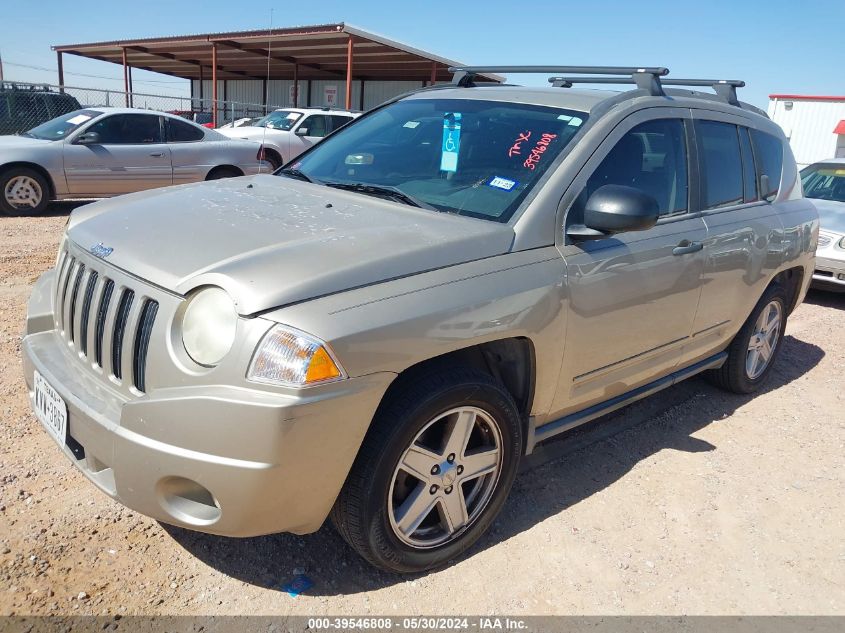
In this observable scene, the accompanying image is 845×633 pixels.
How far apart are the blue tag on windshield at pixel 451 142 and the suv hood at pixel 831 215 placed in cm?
585

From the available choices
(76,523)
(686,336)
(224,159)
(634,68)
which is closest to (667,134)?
(634,68)

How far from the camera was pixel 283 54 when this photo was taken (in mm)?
24547

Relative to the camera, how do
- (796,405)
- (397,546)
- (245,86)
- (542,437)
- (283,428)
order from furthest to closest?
(245,86) → (796,405) → (542,437) → (397,546) → (283,428)

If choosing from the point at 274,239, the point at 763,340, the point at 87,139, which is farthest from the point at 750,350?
the point at 87,139

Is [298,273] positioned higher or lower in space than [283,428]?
higher

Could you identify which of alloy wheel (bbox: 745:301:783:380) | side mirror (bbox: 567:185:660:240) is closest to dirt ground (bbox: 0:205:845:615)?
alloy wheel (bbox: 745:301:783:380)

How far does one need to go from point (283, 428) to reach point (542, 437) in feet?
4.68

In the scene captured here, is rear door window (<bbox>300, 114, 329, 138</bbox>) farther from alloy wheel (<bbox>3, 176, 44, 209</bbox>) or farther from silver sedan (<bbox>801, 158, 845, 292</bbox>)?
silver sedan (<bbox>801, 158, 845, 292</bbox>)

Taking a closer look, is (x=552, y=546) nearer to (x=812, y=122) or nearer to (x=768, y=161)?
(x=768, y=161)

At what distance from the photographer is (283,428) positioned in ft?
6.86

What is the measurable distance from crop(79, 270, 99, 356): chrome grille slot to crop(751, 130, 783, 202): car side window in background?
384 centimetres

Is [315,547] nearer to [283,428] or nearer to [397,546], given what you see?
[397,546]

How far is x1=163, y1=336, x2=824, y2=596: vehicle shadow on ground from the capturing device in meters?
2.71

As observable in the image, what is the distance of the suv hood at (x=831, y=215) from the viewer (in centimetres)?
770
